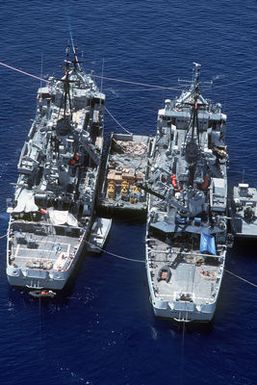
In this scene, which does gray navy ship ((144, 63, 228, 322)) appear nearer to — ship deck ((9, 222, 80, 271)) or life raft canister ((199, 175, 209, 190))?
life raft canister ((199, 175, 209, 190))

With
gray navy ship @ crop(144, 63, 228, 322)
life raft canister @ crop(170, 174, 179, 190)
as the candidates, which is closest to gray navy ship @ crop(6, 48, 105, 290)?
gray navy ship @ crop(144, 63, 228, 322)

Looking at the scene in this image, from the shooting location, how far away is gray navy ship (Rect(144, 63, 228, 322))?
13424 cm

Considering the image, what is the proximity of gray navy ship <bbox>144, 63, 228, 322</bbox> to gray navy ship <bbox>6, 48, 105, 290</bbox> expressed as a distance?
12256 millimetres

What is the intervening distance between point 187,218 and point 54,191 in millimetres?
24222

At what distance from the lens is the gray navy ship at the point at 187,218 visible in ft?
440

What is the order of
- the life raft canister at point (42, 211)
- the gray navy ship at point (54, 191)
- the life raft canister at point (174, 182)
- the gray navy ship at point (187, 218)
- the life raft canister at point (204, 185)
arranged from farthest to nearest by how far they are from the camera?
the life raft canister at point (204, 185) → the life raft canister at point (42, 211) → the life raft canister at point (174, 182) → the gray navy ship at point (54, 191) → the gray navy ship at point (187, 218)

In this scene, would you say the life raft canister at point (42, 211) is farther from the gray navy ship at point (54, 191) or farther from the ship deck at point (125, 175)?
the ship deck at point (125, 175)

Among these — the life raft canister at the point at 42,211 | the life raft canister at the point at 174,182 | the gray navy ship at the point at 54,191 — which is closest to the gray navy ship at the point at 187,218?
the life raft canister at the point at 174,182

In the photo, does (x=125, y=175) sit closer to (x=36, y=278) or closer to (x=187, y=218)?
(x=187, y=218)

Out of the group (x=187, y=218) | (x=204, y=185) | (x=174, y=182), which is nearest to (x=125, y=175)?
(x=174, y=182)

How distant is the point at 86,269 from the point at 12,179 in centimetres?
2971

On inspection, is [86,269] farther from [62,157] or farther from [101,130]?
[101,130]

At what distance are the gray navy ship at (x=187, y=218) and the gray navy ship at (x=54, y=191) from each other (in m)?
12.3

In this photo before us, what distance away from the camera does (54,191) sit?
150m
